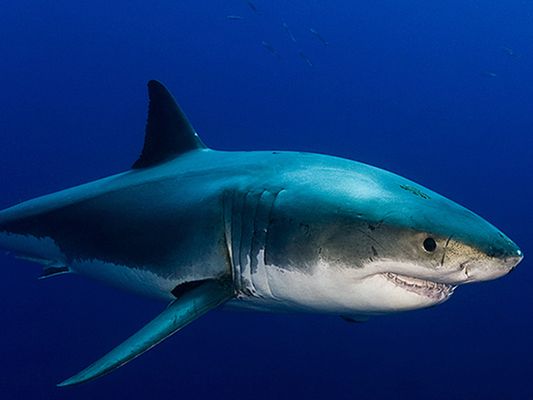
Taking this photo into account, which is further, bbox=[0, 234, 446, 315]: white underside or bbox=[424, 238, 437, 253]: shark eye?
bbox=[0, 234, 446, 315]: white underside

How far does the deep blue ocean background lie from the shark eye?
12.5 feet

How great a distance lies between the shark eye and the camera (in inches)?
82.0

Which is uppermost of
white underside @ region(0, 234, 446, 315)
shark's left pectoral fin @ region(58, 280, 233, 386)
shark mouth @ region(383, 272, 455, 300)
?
shark mouth @ region(383, 272, 455, 300)

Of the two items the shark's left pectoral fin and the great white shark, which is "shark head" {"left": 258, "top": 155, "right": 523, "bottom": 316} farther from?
the shark's left pectoral fin

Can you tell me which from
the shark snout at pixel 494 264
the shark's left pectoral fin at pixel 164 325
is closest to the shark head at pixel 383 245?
the shark snout at pixel 494 264

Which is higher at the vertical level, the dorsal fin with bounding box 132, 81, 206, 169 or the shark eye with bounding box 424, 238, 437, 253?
the dorsal fin with bounding box 132, 81, 206, 169

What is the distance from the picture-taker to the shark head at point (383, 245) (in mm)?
2059

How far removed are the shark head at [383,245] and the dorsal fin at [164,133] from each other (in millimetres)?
1355

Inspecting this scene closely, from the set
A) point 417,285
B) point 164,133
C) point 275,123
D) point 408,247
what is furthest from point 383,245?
point 275,123

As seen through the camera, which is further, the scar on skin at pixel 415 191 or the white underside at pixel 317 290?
the scar on skin at pixel 415 191

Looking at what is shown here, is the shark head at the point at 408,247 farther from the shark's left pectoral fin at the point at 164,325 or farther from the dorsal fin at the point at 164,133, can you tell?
the dorsal fin at the point at 164,133

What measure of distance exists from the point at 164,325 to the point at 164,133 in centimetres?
162

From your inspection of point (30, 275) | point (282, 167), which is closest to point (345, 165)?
point (282, 167)

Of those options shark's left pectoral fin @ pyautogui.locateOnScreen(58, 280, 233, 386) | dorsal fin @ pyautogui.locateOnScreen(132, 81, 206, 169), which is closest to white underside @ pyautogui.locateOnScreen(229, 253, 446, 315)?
shark's left pectoral fin @ pyautogui.locateOnScreen(58, 280, 233, 386)
